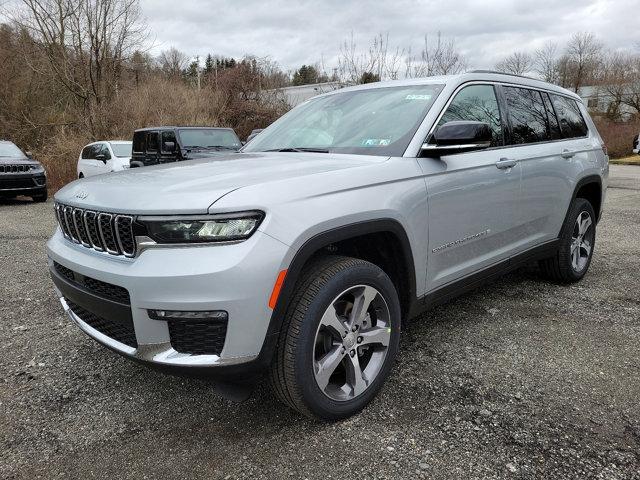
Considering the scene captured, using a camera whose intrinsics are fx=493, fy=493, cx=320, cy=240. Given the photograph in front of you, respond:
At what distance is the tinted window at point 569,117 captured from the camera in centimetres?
429

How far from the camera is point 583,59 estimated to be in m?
50.4

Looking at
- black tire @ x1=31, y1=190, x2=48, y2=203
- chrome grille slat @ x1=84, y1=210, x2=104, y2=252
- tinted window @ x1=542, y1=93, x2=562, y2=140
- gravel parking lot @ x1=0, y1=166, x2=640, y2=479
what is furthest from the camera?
black tire @ x1=31, y1=190, x2=48, y2=203

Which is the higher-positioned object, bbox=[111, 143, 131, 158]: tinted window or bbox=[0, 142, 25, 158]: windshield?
bbox=[0, 142, 25, 158]: windshield

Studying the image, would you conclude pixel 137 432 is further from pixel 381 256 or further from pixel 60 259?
pixel 381 256

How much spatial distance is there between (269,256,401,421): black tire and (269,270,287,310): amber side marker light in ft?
0.49

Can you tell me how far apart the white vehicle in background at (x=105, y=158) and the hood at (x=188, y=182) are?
35.4 ft

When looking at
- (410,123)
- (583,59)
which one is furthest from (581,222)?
(583,59)

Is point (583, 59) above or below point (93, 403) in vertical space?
above

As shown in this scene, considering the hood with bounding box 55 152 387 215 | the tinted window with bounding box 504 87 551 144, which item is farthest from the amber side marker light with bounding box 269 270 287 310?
the tinted window with bounding box 504 87 551 144

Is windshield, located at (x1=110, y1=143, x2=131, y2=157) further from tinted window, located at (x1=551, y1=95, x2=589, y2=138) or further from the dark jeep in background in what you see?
tinted window, located at (x1=551, y1=95, x2=589, y2=138)

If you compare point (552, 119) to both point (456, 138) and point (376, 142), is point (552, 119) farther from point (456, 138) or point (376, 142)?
point (376, 142)

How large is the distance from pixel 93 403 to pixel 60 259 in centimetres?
82

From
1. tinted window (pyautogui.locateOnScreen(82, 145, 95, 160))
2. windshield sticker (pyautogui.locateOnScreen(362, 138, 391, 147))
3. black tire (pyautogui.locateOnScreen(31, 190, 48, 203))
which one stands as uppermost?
windshield sticker (pyautogui.locateOnScreen(362, 138, 391, 147))

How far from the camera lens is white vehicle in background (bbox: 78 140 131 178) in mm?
12938
